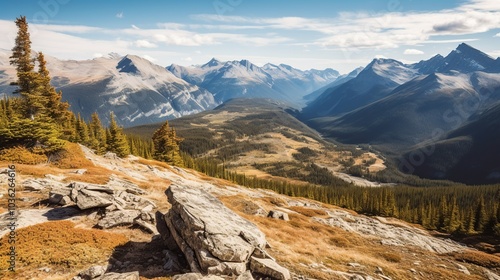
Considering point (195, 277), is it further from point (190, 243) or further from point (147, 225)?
point (147, 225)

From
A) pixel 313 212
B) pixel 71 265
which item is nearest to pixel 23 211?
pixel 71 265

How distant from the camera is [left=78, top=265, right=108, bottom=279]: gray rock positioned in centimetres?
1911

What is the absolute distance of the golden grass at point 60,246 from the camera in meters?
20.4

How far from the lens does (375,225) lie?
65562 millimetres

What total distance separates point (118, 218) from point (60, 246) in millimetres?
6904

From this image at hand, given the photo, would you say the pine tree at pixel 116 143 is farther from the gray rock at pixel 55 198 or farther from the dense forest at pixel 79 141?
the gray rock at pixel 55 198

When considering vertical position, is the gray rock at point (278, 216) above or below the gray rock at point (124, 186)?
below

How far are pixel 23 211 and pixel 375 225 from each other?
65822 millimetres

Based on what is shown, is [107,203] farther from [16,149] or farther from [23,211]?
[16,149]

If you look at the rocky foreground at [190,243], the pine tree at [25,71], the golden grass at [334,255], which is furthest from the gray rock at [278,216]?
the pine tree at [25,71]

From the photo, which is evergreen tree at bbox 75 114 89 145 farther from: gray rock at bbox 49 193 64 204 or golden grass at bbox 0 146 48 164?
gray rock at bbox 49 193 64 204

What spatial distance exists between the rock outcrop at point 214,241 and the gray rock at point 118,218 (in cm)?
641

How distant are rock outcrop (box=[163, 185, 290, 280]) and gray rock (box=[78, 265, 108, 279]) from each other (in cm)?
578

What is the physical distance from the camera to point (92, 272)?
→ 19266mm
